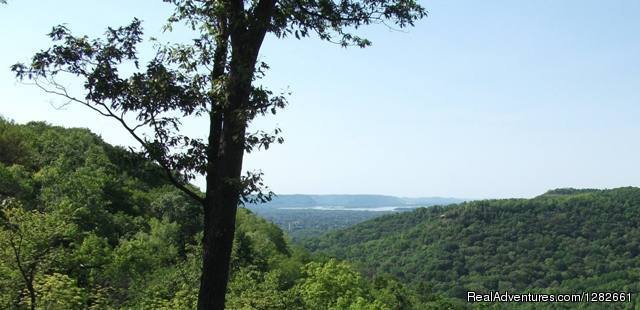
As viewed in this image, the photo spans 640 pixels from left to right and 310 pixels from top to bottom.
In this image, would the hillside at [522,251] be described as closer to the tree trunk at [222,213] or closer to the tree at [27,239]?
the tree at [27,239]

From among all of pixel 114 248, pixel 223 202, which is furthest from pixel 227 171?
pixel 114 248

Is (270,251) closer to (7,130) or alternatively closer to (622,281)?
(7,130)

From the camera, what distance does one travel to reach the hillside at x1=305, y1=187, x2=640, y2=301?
13650 cm

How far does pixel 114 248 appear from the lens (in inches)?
1890

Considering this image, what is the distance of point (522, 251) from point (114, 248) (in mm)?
140110

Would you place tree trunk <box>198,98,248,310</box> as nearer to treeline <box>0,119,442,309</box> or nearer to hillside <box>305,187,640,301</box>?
treeline <box>0,119,442,309</box>

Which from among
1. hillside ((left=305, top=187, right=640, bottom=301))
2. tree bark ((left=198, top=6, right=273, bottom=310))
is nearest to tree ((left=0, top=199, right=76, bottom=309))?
tree bark ((left=198, top=6, right=273, bottom=310))

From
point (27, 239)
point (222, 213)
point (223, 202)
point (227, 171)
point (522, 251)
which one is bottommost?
point (522, 251)

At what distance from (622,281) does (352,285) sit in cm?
10640

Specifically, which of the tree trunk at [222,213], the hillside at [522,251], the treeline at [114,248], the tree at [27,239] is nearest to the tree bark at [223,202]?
the tree trunk at [222,213]

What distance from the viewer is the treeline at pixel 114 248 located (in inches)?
591

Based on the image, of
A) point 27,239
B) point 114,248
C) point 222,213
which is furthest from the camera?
point 114,248

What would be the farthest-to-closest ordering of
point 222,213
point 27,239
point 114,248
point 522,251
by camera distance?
point 522,251 < point 114,248 < point 27,239 < point 222,213

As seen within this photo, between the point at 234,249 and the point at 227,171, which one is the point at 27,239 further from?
the point at 234,249
